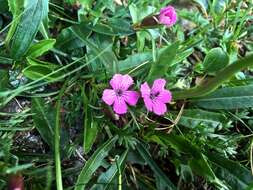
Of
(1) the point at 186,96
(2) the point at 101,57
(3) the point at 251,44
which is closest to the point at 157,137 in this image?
(1) the point at 186,96

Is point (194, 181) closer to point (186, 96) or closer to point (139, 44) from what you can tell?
point (186, 96)

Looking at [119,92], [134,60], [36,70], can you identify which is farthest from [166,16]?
[36,70]

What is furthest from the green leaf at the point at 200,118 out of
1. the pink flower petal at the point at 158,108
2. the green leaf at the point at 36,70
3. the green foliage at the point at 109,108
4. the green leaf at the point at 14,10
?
the green leaf at the point at 14,10

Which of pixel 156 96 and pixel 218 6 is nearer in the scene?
pixel 156 96

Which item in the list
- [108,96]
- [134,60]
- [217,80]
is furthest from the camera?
[134,60]

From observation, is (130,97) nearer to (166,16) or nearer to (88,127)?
(88,127)

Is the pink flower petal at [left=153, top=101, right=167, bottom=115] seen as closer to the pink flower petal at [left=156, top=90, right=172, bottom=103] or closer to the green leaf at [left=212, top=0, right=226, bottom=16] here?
the pink flower petal at [left=156, top=90, right=172, bottom=103]
